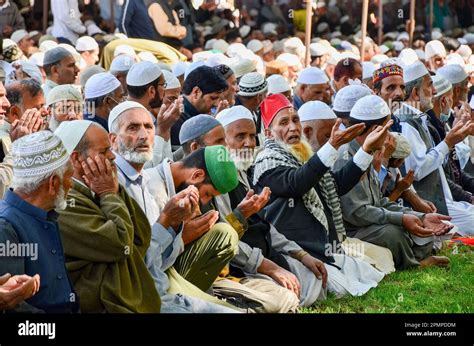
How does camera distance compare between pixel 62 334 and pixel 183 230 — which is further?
pixel 183 230

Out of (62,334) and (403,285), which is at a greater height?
(62,334)

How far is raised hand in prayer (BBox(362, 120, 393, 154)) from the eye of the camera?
26.0 ft

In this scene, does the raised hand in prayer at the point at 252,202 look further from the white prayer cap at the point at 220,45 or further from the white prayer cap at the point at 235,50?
the white prayer cap at the point at 220,45

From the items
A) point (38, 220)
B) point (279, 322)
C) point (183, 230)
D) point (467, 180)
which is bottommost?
point (467, 180)

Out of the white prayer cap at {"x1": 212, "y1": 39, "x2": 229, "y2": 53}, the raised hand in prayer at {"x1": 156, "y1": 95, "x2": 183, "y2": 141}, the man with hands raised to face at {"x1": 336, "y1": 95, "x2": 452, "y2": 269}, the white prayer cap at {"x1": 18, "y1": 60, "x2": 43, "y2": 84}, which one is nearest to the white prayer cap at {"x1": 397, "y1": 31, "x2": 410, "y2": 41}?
the white prayer cap at {"x1": 212, "y1": 39, "x2": 229, "y2": 53}

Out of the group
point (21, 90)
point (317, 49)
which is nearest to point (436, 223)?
point (21, 90)

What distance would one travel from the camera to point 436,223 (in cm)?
887

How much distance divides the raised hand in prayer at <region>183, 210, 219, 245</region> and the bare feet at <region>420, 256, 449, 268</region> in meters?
2.90

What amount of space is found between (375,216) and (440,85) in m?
2.65

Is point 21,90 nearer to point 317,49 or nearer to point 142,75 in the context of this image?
point 142,75

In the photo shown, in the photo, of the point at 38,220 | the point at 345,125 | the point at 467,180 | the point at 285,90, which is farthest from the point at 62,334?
the point at 467,180

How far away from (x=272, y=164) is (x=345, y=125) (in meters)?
1.36

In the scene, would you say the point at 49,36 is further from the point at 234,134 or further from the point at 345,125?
the point at 234,134

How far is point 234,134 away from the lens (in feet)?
24.6
